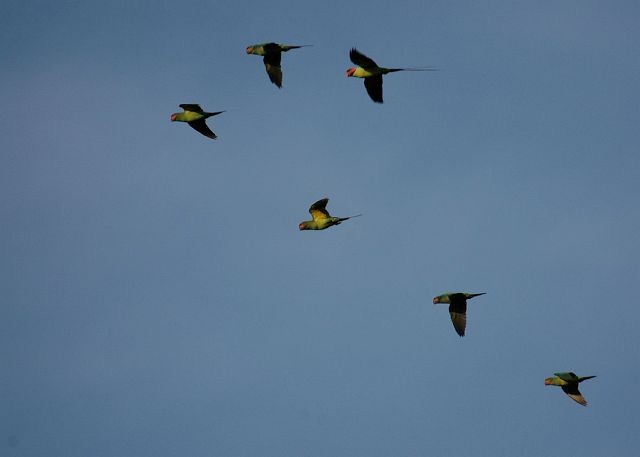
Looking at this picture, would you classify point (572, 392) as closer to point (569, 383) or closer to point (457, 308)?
point (569, 383)

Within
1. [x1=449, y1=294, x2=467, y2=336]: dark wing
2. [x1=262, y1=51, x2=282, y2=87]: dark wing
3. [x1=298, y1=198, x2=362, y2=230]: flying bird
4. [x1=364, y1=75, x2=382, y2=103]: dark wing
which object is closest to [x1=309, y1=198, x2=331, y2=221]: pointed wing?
[x1=298, y1=198, x2=362, y2=230]: flying bird

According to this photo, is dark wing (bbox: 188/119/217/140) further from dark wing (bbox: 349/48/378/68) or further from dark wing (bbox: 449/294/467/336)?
dark wing (bbox: 449/294/467/336)

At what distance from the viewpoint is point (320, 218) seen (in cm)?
6900

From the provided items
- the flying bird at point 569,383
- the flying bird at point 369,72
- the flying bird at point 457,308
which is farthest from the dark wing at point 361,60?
the flying bird at point 569,383

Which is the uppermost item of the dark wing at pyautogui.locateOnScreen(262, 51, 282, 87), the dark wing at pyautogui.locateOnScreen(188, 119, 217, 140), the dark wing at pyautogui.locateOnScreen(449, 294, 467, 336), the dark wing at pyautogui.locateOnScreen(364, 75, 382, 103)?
the dark wing at pyautogui.locateOnScreen(262, 51, 282, 87)

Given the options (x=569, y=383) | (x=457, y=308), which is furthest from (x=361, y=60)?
(x=569, y=383)

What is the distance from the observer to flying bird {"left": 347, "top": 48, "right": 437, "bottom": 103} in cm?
6712

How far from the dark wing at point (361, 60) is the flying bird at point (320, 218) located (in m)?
7.09

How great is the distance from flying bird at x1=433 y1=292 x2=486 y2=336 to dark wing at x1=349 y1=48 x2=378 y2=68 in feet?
40.1

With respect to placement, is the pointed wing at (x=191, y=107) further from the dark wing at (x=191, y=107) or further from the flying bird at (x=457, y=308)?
the flying bird at (x=457, y=308)

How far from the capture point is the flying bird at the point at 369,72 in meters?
67.1

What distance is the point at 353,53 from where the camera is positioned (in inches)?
2640

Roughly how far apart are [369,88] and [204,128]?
29.2 feet

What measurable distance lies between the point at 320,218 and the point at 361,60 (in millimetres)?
8348
